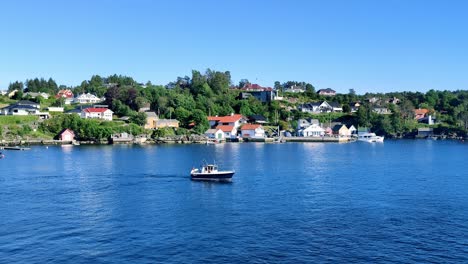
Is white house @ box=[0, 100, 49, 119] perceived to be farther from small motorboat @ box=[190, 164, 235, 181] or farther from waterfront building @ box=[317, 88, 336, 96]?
waterfront building @ box=[317, 88, 336, 96]

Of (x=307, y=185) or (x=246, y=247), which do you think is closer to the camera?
(x=246, y=247)

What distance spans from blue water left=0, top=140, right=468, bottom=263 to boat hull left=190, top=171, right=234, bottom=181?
0.71 meters

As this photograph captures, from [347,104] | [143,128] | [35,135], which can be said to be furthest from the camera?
[347,104]

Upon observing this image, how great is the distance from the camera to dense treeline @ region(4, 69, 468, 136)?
312 feet

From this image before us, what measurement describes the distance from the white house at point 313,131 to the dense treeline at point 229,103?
486cm

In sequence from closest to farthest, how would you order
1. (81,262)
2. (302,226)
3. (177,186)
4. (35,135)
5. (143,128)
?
(81,262) < (302,226) < (177,186) < (35,135) < (143,128)

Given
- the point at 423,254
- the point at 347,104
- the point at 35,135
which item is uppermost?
the point at 347,104

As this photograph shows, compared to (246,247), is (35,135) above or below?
above

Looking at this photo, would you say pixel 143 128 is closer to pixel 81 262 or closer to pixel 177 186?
pixel 177 186

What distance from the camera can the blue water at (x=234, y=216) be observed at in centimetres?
1862

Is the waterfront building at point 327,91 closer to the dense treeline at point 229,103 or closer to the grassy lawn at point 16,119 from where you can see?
the dense treeline at point 229,103

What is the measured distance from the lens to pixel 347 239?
66.5 feet

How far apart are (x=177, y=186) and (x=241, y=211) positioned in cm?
932

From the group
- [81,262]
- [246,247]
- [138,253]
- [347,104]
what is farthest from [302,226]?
[347,104]
